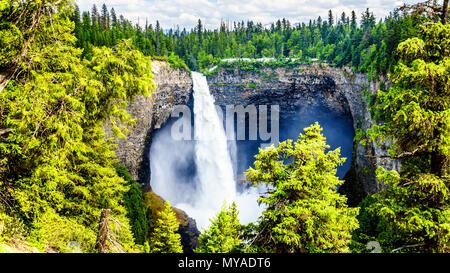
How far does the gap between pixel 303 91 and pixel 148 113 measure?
24.6 metres

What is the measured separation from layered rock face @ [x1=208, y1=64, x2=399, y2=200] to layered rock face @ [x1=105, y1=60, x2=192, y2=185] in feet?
31.3

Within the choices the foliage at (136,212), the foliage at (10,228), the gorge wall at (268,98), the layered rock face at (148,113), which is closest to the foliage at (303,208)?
the foliage at (10,228)

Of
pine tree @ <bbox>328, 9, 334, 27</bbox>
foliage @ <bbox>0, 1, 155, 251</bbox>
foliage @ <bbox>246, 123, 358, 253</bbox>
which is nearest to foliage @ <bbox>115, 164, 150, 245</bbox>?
foliage @ <bbox>0, 1, 155, 251</bbox>

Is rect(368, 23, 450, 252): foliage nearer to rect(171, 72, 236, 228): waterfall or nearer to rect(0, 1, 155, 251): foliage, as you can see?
rect(0, 1, 155, 251): foliage

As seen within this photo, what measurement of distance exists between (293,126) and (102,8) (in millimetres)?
55358

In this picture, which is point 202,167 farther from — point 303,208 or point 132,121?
point 303,208

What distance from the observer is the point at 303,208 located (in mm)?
7594

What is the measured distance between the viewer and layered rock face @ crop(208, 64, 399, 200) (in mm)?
34812

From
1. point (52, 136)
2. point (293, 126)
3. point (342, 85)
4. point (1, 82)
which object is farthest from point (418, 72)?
point (293, 126)

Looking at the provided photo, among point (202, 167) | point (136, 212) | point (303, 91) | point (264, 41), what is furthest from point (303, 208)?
point (264, 41)

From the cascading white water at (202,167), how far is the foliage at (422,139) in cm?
3699

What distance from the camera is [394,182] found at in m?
6.76

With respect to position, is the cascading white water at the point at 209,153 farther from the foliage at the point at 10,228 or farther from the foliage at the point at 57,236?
the foliage at the point at 10,228
